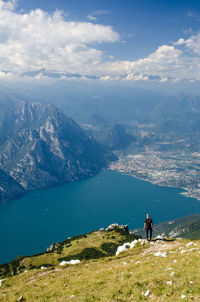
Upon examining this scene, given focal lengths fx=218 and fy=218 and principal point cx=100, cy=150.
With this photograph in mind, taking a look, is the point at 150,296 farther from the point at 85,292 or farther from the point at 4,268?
the point at 4,268

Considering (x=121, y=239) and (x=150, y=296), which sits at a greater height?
(x=150, y=296)

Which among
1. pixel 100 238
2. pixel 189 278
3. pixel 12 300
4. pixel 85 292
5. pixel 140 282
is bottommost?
pixel 100 238

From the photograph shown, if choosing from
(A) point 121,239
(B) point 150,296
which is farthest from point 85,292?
(A) point 121,239

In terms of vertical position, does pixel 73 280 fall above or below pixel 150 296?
below

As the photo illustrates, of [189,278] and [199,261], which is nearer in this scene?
[189,278]

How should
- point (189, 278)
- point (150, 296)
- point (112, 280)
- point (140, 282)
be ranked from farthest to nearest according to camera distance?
point (112, 280), point (140, 282), point (189, 278), point (150, 296)

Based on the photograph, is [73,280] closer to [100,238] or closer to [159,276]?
[159,276]

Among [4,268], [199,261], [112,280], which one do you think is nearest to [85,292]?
[112,280]

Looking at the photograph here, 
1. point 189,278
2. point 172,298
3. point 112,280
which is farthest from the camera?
point 112,280

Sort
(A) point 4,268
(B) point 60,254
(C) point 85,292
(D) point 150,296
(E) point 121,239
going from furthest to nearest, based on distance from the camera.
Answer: (E) point 121,239 → (B) point 60,254 → (A) point 4,268 → (C) point 85,292 → (D) point 150,296
